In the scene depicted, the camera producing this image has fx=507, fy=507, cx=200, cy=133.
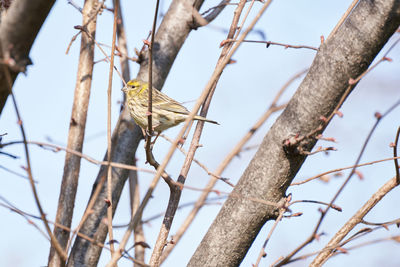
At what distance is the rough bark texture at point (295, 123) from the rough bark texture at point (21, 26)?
1.20 meters

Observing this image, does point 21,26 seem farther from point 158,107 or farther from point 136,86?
point 158,107

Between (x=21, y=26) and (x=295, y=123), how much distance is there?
130 cm

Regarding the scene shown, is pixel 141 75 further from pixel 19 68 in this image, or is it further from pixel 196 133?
pixel 19 68

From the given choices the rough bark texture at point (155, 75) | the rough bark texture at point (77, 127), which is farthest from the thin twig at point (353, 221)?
the rough bark texture at point (155, 75)

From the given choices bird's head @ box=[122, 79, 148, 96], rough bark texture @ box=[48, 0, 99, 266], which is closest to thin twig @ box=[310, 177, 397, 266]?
rough bark texture @ box=[48, 0, 99, 266]

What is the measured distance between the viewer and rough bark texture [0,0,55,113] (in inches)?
66.3

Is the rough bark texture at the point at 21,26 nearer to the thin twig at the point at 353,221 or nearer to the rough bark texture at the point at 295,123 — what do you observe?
the rough bark texture at the point at 295,123

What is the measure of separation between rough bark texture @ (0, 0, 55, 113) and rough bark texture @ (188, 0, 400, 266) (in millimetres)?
1204

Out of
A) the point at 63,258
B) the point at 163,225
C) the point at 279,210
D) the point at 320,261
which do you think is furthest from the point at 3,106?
the point at 320,261

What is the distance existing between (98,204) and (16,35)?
2.25 metres

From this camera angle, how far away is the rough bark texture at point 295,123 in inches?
90.8

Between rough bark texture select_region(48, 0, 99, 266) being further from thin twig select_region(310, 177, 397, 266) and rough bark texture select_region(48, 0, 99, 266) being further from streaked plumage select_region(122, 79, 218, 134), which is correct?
thin twig select_region(310, 177, 397, 266)

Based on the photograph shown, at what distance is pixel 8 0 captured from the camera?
272cm

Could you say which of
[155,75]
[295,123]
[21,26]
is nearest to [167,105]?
[155,75]
